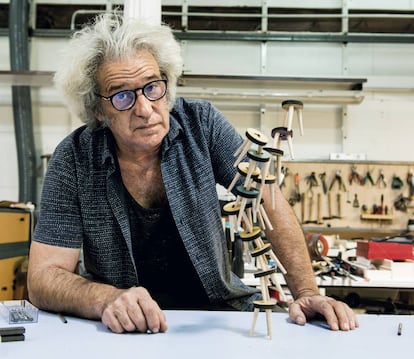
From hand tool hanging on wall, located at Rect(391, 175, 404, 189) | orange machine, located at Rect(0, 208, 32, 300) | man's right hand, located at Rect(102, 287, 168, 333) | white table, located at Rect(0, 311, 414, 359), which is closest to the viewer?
white table, located at Rect(0, 311, 414, 359)

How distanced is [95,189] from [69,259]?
0.19 meters

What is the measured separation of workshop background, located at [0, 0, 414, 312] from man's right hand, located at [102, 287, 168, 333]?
253 centimetres

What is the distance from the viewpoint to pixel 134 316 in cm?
85

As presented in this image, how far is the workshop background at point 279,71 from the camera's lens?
337 centimetres

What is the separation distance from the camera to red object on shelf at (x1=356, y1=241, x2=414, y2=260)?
2246 mm

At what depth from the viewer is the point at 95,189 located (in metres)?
1.21

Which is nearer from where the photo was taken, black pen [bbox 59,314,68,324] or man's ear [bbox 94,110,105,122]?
black pen [bbox 59,314,68,324]

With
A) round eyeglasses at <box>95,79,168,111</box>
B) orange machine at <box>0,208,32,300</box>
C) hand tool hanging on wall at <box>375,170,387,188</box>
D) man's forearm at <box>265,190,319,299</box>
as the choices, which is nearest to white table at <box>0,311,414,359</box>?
man's forearm at <box>265,190,319,299</box>

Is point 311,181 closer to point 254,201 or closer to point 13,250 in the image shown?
point 13,250

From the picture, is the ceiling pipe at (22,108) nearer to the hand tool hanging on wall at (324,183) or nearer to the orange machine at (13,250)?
the orange machine at (13,250)

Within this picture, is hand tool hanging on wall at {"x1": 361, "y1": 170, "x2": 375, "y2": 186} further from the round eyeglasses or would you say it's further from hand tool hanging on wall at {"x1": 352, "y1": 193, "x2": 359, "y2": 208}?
the round eyeglasses

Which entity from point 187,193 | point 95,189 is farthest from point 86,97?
point 187,193

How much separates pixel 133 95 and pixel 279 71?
2560mm

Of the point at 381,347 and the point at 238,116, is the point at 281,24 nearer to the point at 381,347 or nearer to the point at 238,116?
the point at 238,116
